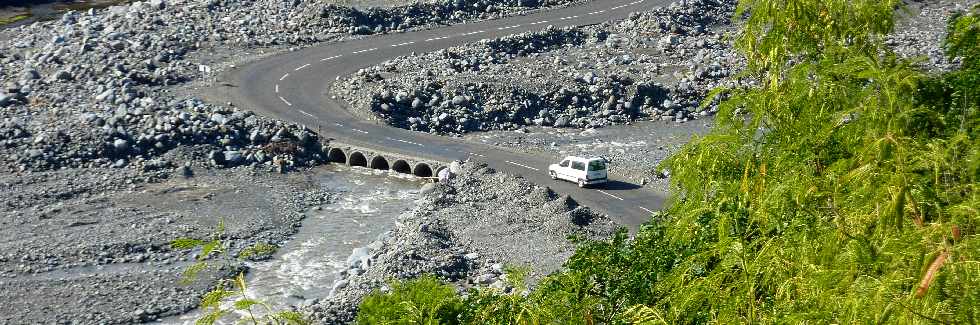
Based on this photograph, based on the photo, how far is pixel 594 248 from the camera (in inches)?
624

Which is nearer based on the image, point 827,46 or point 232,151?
point 827,46

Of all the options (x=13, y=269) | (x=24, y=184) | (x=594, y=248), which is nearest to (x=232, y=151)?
(x=24, y=184)

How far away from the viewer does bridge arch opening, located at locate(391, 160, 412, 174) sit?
47406 millimetres

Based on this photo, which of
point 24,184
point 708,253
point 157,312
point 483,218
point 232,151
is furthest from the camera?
point 232,151

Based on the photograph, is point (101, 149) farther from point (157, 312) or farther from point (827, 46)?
point (827, 46)

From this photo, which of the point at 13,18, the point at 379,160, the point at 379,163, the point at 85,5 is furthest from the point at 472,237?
the point at 85,5

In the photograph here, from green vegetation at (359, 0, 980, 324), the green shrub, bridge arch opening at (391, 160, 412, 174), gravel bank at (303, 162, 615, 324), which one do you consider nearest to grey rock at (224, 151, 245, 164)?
bridge arch opening at (391, 160, 412, 174)

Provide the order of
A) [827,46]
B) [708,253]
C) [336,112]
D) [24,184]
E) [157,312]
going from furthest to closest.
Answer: [336,112] → [24,184] → [157,312] → [827,46] → [708,253]

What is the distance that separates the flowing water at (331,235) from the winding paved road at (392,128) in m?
1.88

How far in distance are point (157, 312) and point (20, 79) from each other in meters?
26.3

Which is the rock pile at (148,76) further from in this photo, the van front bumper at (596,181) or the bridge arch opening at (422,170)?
the van front bumper at (596,181)

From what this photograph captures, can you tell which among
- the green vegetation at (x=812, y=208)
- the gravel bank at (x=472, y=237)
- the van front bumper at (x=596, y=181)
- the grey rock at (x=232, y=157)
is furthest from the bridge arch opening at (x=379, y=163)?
the green vegetation at (x=812, y=208)

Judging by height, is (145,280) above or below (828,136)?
below

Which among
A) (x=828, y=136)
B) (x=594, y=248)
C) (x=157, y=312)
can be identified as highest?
(x=828, y=136)
